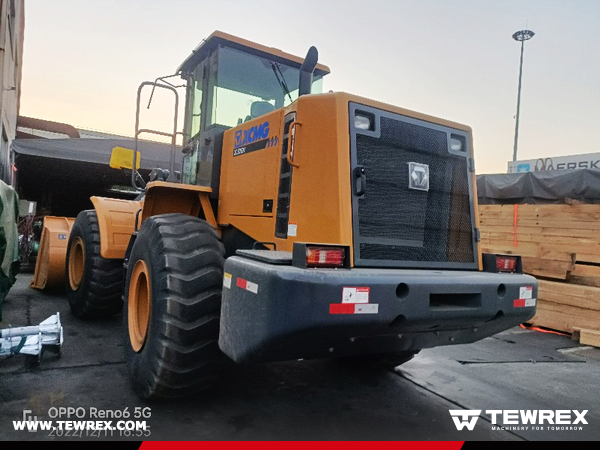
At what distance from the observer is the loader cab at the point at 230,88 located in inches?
169

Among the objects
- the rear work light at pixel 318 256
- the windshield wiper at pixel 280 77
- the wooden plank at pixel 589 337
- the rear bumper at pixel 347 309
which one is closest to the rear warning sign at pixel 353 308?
the rear bumper at pixel 347 309

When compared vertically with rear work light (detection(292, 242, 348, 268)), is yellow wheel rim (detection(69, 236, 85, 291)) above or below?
below

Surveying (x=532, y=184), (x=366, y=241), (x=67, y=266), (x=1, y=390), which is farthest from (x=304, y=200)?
(x=532, y=184)

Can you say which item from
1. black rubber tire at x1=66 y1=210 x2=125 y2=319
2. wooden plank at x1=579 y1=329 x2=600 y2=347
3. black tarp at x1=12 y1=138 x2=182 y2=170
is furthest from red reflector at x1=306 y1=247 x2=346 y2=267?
black tarp at x1=12 y1=138 x2=182 y2=170

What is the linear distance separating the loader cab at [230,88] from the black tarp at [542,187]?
496 cm

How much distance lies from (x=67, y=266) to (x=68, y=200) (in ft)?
34.2

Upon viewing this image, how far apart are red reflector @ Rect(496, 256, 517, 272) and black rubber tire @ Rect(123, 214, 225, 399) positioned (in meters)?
2.01

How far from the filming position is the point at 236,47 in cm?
435

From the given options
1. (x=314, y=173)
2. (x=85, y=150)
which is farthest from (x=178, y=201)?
(x=85, y=150)

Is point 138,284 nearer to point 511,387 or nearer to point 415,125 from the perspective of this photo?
point 415,125

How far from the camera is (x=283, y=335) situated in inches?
93.1

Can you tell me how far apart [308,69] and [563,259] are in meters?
5.48

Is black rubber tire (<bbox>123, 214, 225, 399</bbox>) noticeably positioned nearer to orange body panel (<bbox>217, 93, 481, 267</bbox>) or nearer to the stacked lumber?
orange body panel (<bbox>217, 93, 481, 267</bbox>)

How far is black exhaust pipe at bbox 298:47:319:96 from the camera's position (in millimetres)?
3354
